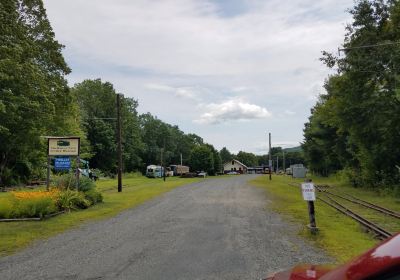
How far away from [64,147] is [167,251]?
1611 centimetres

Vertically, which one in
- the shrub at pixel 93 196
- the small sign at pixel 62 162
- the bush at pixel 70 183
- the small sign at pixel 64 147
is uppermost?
the small sign at pixel 64 147

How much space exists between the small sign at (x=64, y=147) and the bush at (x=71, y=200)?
107 inches

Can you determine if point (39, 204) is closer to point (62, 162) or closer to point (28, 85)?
point (62, 162)

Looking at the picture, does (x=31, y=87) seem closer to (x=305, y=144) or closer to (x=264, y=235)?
(x=264, y=235)

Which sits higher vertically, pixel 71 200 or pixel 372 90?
pixel 372 90

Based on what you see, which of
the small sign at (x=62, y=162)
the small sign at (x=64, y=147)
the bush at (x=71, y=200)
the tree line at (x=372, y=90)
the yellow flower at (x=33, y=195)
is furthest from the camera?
the tree line at (x=372, y=90)

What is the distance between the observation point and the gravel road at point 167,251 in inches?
367

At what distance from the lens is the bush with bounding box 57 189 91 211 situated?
2152 cm

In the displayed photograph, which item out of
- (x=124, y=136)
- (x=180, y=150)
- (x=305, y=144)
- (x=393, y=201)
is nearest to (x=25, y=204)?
(x=393, y=201)

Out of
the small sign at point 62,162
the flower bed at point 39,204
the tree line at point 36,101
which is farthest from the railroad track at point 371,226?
the tree line at point 36,101

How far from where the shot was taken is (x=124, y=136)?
336 feet

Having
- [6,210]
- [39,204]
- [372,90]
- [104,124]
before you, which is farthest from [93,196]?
[104,124]

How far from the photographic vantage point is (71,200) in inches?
878

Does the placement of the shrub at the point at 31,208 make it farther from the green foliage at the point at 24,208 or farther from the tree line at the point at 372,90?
the tree line at the point at 372,90
